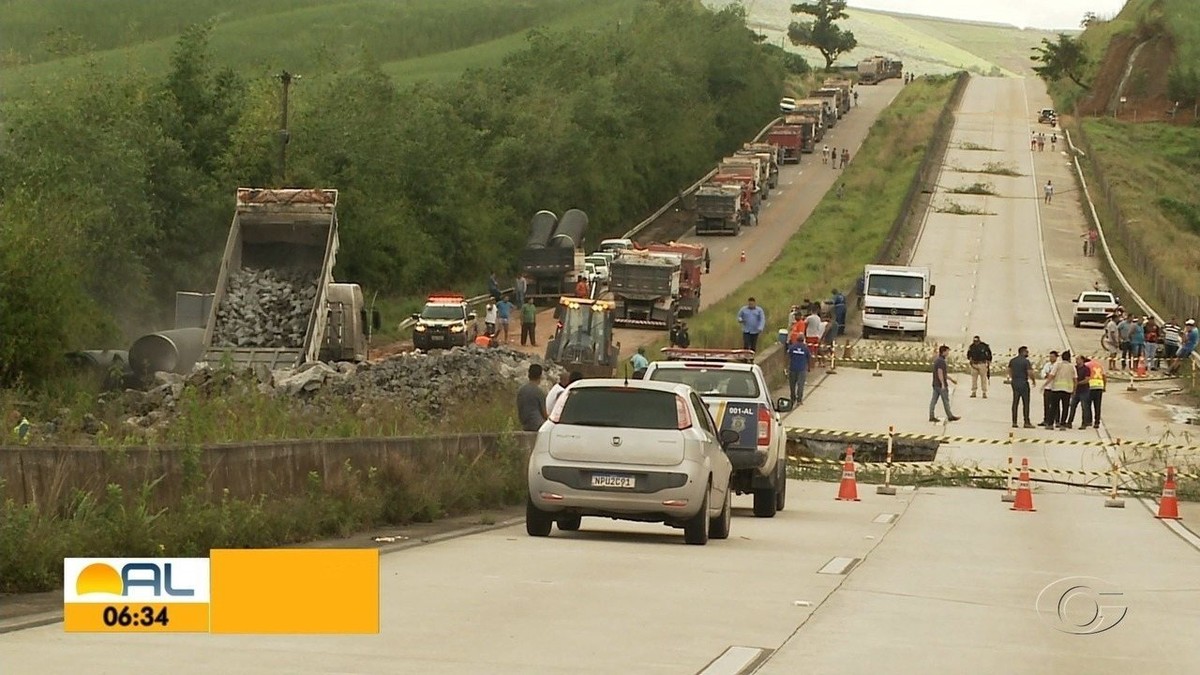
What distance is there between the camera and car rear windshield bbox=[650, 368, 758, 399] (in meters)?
24.3

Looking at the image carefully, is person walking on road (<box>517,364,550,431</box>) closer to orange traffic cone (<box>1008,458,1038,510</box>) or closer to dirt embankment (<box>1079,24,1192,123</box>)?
orange traffic cone (<box>1008,458,1038,510</box>)

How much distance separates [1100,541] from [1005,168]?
101m

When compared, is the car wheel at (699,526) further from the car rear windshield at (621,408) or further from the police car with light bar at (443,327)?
the police car with light bar at (443,327)

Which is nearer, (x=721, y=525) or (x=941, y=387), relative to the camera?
(x=721, y=525)

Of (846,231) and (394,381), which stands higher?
(394,381)

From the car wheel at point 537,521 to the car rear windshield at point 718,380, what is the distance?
5.53m

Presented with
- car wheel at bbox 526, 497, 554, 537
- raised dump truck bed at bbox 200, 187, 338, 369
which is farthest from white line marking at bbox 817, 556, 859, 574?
raised dump truck bed at bbox 200, 187, 338, 369

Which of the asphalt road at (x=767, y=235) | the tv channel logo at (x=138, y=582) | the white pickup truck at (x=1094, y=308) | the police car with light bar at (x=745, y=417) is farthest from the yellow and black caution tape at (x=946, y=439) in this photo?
the white pickup truck at (x=1094, y=308)

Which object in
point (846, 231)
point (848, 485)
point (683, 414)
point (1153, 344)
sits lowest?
point (846, 231)

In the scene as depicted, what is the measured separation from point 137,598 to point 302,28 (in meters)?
146

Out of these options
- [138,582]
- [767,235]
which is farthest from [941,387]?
[767,235]

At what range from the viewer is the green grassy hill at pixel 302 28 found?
128000mm

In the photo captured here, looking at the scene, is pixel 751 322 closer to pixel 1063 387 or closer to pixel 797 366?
pixel 797 366

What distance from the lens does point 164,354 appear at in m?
42.1
